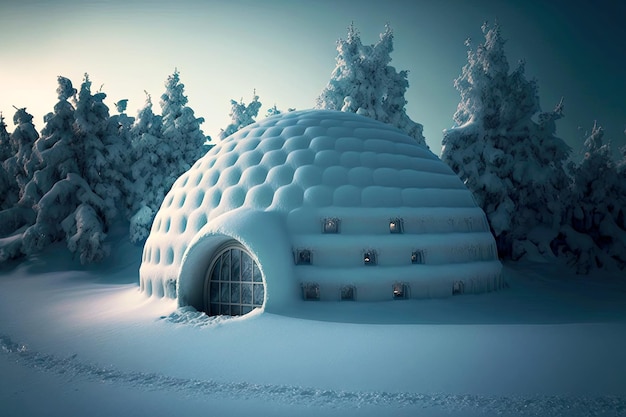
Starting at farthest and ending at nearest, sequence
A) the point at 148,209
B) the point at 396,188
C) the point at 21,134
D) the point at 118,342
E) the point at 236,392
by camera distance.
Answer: the point at 21,134 < the point at 148,209 < the point at 396,188 < the point at 118,342 < the point at 236,392

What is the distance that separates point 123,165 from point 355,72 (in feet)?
67.1

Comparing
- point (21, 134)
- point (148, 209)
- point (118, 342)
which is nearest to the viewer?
point (118, 342)

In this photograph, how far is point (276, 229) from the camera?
1280 cm

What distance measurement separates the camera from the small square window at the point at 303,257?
13.1 m

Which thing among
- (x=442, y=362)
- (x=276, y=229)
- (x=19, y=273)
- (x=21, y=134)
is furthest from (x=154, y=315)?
(x=21, y=134)

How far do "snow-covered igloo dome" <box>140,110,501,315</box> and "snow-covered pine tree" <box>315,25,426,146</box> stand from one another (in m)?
16.7

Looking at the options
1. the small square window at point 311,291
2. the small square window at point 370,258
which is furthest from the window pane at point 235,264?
the small square window at point 370,258

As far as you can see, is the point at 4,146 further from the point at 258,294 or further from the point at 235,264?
the point at 258,294

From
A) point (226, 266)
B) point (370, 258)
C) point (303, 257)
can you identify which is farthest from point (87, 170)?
point (370, 258)

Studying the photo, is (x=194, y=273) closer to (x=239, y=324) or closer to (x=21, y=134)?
(x=239, y=324)

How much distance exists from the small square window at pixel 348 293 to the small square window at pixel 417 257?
7.73 feet

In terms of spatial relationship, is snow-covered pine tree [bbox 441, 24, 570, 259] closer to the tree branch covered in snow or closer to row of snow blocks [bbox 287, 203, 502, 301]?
row of snow blocks [bbox 287, 203, 502, 301]

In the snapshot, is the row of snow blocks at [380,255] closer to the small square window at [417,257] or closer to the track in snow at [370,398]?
the small square window at [417,257]

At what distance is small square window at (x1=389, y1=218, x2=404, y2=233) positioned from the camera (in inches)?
552
